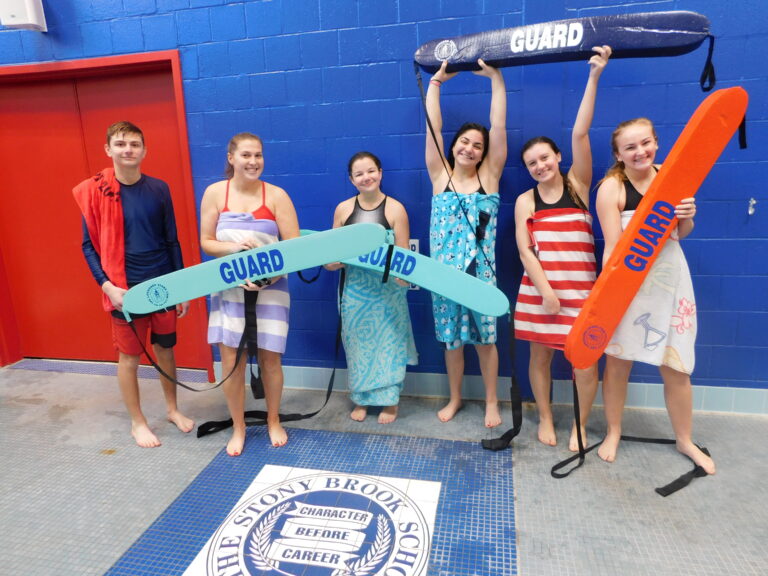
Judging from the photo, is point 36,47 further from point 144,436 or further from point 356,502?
point 356,502

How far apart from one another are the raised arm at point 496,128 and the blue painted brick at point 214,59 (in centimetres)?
138

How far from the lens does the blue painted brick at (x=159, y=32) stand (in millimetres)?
2615

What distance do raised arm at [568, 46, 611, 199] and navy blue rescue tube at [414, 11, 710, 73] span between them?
0.05 m

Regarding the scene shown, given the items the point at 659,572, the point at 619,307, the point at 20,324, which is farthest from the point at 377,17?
the point at 20,324

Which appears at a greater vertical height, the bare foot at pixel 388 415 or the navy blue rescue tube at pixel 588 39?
the navy blue rescue tube at pixel 588 39

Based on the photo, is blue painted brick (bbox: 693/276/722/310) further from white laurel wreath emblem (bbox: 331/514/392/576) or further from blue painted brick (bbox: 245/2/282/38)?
blue painted brick (bbox: 245/2/282/38)

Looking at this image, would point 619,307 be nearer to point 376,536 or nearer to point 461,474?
point 461,474

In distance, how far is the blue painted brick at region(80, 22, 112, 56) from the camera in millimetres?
2691

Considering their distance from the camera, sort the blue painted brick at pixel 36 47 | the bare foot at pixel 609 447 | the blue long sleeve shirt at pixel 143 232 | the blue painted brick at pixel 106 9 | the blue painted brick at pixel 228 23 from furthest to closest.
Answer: the blue painted brick at pixel 36 47, the blue painted brick at pixel 106 9, the blue painted brick at pixel 228 23, the blue long sleeve shirt at pixel 143 232, the bare foot at pixel 609 447

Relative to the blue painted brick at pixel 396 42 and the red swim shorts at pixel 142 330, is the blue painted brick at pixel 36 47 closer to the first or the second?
the red swim shorts at pixel 142 330

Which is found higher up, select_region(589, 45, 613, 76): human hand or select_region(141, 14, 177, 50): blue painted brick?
select_region(141, 14, 177, 50): blue painted brick

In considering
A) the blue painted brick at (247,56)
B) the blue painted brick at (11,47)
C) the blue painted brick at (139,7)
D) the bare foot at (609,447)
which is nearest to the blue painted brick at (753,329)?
the bare foot at (609,447)

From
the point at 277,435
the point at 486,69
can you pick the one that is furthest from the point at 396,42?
the point at 277,435

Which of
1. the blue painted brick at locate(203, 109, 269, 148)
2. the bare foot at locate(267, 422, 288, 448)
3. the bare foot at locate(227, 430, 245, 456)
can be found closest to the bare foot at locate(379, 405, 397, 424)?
the bare foot at locate(267, 422, 288, 448)
